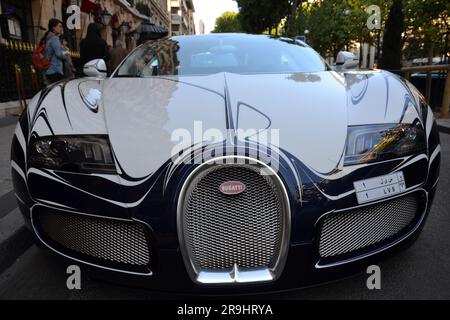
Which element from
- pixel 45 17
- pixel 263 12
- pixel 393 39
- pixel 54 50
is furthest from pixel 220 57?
pixel 263 12

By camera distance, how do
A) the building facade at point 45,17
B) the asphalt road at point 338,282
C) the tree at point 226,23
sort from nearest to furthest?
the asphalt road at point 338,282 → the building facade at point 45,17 → the tree at point 226,23

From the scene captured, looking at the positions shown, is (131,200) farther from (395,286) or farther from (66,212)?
(395,286)

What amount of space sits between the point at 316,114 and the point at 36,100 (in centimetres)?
152

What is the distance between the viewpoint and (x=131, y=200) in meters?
1.64

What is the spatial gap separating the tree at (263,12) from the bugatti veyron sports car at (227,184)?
3431 cm

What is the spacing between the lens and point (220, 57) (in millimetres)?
3047

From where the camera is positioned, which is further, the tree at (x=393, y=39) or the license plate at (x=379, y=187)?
the tree at (x=393, y=39)

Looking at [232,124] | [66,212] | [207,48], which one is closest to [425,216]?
A: [232,124]

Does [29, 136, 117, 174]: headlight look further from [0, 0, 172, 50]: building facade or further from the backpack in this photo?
[0, 0, 172, 50]: building facade

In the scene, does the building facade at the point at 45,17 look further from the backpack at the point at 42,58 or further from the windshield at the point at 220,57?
the windshield at the point at 220,57

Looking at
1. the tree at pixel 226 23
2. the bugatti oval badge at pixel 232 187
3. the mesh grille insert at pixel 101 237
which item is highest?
the tree at pixel 226 23

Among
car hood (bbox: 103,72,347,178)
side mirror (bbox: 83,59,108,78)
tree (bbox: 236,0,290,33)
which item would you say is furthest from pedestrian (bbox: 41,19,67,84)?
tree (bbox: 236,0,290,33)

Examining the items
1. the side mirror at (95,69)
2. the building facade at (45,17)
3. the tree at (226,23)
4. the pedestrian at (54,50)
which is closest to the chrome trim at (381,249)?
the side mirror at (95,69)

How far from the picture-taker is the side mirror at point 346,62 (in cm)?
326
